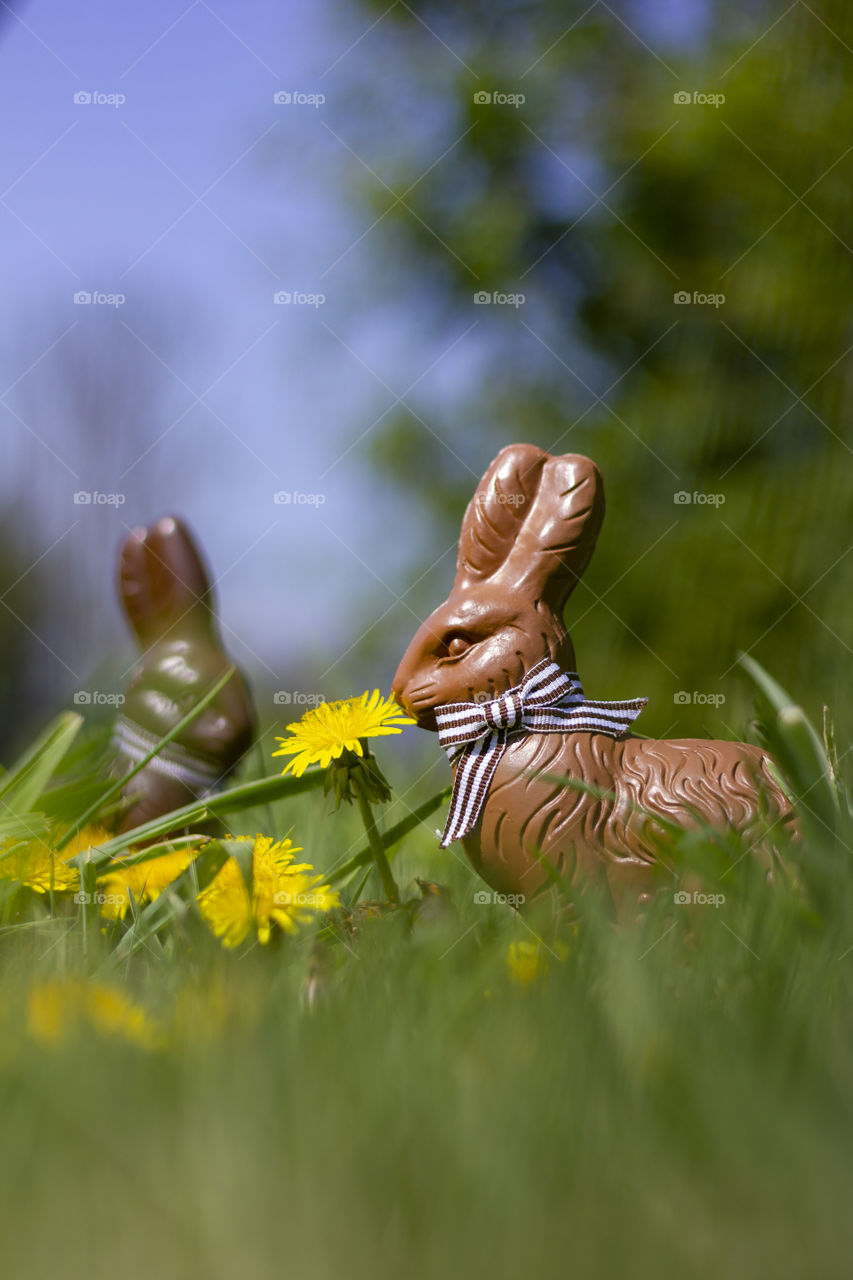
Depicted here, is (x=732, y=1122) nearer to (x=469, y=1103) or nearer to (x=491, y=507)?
(x=469, y=1103)

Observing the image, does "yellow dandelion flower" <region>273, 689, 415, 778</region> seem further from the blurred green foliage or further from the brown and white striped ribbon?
the blurred green foliage

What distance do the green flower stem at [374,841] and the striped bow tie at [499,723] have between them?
0.04 meters

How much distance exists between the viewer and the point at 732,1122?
285 mm

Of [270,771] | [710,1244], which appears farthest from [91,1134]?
[270,771]

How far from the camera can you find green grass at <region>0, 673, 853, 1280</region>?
25 centimetres

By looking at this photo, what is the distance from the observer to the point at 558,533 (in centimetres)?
66

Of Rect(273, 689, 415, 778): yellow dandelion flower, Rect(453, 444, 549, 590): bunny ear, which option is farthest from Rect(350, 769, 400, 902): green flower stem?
Rect(453, 444, 549, 590): bunny ear

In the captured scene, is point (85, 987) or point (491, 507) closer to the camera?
point (85, 987)

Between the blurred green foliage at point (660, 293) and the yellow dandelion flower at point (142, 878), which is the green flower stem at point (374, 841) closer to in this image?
the yellow dandelion flower at point (142, 878)

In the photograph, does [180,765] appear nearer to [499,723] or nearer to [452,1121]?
[499,723]

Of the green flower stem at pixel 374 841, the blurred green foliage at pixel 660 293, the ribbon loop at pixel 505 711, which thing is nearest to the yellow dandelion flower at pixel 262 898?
the green flower stem at pixel 374 841

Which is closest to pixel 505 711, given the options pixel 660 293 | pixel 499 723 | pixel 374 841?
pixel 499 723

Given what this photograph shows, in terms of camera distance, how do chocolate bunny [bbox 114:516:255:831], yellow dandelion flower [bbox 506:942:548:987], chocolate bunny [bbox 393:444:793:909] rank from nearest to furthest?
yellow dandelion flower [bbox 506:942:548:987]
chocolate bunny [bbox 393:444:793:909]
chocolate bunny [bbox 114:516:255:831]

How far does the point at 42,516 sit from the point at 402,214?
79 centimetres
